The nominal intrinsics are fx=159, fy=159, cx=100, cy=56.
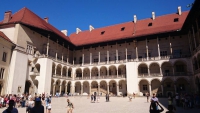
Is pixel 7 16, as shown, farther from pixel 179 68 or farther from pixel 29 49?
pixel 179 68

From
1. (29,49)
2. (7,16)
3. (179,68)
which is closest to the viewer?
(7,16)

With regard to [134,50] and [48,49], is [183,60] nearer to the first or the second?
[134,50]

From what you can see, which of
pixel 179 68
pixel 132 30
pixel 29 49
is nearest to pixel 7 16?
pixel 29 49

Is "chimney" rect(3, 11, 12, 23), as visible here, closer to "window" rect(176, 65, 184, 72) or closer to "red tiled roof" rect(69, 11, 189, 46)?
"red tiled roof" rect(69, 11, 189, 46)

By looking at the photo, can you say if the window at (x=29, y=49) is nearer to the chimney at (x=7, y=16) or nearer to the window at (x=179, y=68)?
the chimney at (x=7, y=16)

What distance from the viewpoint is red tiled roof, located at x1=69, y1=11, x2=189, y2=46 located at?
3044cm

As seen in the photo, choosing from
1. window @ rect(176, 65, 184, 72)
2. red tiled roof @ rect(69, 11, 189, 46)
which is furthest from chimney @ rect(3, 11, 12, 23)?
window @ rect(176, 65, 184, 72)

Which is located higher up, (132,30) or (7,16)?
(132,30)

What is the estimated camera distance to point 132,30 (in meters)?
34.3

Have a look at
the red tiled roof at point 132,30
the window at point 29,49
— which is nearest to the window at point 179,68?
the red tiled roof at point 132,30

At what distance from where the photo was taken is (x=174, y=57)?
2814 centimetres

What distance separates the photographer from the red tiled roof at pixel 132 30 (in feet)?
99.9

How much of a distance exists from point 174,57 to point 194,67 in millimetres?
3783

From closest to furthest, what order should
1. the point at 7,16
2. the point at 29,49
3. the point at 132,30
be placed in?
the point at 7,16 < the point at 29,49 < the point at 132,30
